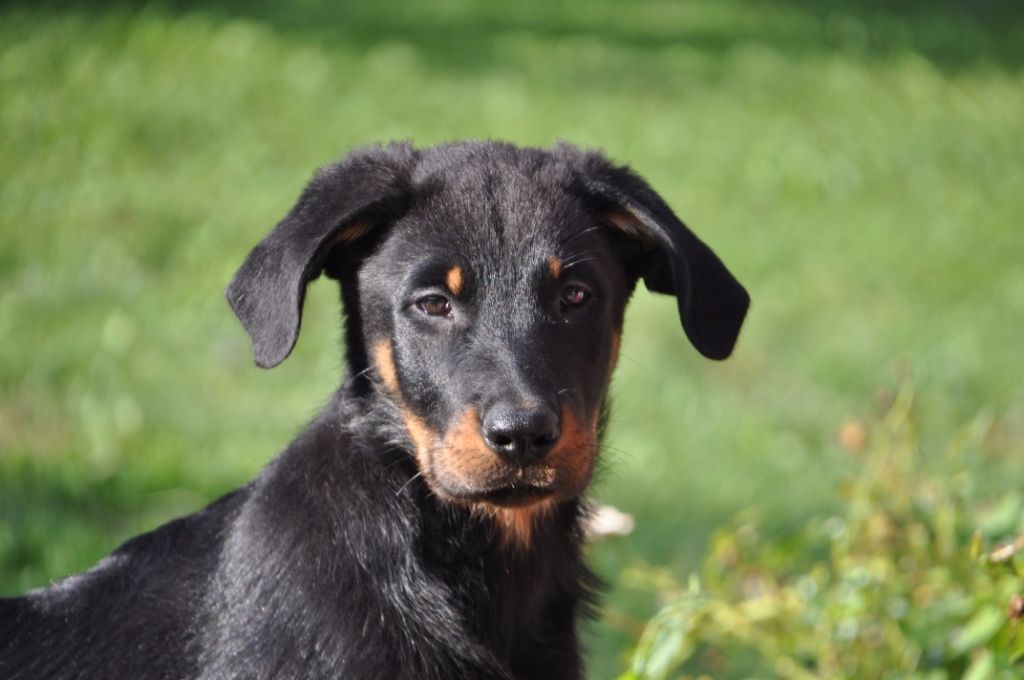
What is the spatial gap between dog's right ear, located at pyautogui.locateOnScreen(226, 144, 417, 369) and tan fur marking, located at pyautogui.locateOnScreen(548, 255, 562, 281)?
1.37ft

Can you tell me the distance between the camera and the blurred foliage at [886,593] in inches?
142

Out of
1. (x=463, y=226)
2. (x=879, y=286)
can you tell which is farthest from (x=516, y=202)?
(x=879, y=286)

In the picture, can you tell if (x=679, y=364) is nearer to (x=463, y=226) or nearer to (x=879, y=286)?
(x=879, y=286)

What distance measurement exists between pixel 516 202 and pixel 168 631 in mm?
1387

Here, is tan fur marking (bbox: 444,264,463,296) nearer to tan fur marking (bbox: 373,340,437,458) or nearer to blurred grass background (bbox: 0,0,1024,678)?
tan fur marking (bbox: 373,340,437,458)

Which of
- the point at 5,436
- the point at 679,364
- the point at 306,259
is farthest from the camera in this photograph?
the point at 679,364

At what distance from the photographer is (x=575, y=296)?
3.74 m

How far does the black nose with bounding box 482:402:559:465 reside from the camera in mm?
3336

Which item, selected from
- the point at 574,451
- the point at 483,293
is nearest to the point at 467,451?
the point at 574,451

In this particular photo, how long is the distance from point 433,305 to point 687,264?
648mm

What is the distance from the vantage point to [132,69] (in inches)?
386

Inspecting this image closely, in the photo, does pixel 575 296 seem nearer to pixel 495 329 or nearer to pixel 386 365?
pixel 495 329

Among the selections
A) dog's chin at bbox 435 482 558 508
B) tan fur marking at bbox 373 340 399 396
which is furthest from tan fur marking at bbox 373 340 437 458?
dog's chin at bbox 435 482 558 508

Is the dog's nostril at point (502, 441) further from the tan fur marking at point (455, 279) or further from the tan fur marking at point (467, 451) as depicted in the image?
the tan fur marking at point (455, 279)
